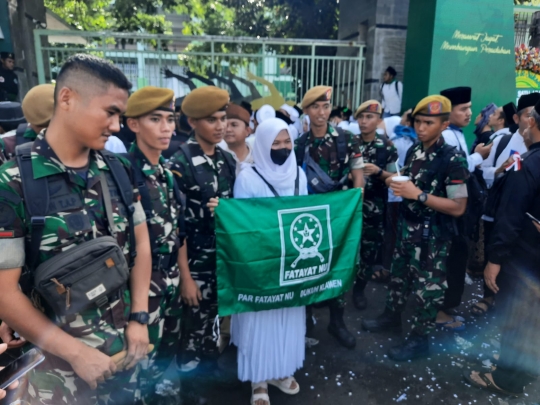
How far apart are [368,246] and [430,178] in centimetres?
125

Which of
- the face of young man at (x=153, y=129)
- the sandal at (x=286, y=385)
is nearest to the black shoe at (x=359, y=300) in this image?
the sandal at (x=286, y=385)

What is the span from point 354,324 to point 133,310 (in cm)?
257

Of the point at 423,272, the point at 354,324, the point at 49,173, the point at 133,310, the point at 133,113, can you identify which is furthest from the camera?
the point at 354,324

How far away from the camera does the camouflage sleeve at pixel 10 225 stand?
1346 mm

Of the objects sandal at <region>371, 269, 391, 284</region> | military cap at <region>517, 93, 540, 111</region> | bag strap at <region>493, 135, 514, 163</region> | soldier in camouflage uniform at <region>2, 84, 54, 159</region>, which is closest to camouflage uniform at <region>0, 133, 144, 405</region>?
soldier in camouflage uniform at <region>2, 84, 54, 159</region>

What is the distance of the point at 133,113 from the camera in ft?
7.54

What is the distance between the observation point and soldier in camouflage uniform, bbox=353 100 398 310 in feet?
13.5

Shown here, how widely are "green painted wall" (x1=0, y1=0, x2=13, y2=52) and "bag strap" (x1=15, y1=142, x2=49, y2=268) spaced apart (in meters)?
9.02

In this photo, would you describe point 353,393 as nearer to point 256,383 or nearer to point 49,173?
point 256,383

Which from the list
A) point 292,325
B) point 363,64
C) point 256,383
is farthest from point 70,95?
point 363,64

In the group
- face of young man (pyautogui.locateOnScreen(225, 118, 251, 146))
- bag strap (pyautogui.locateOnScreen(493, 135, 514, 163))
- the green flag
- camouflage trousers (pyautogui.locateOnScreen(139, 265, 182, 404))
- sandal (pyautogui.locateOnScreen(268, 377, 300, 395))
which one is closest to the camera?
camouflage trousers (pyautogui.locateOnScreen(139, 265, 182, 404))

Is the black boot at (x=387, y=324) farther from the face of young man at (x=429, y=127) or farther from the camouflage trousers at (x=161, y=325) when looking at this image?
the camouflage trousers at (x=161, y=325)

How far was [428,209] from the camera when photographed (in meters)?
3.15

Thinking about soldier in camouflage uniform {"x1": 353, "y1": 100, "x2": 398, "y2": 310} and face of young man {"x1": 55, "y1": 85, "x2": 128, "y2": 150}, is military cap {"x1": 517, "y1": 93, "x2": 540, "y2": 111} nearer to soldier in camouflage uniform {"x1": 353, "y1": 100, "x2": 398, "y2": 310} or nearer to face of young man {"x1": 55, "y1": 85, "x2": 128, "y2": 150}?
soldier in camouflage uniform {"x1": 353, "y1": 100, "x2": 398, "y2": 310}
